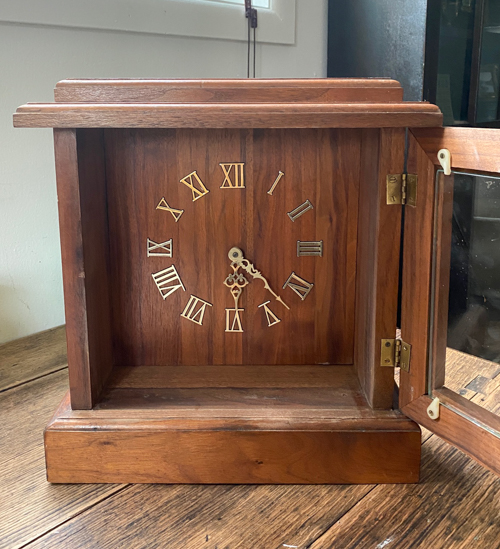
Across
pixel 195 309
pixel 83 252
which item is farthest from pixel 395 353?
pixel 83 252

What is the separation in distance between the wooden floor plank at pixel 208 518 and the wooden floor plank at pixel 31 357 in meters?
0.43

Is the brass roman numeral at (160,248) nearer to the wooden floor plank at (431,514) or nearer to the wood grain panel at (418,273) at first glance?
the wood grain panel at (418,273)

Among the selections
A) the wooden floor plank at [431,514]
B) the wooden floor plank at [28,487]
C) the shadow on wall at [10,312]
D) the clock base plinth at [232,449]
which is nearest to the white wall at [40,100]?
the shadow on wall at [10,312]

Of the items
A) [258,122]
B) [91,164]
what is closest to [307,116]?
[258,122]

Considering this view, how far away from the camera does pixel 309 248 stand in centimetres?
96

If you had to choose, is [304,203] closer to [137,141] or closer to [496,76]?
[137,141]

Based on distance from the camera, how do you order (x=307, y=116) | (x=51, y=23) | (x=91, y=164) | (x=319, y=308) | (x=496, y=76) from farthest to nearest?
(x=496, y=76), (x=51, y=23), (x=319, y=308), (x=91, y=164), (x=307, y=116)

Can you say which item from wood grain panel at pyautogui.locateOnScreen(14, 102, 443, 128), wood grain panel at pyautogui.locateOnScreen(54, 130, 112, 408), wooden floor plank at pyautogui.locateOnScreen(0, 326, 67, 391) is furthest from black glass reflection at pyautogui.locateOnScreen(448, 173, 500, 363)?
wooden floor plank at pyautogui.locateOnScreen(0, 326, 67, 391)

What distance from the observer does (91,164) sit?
0.87 metres

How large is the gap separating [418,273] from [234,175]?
0.32 meters

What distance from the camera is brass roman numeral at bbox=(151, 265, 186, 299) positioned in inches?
38.0

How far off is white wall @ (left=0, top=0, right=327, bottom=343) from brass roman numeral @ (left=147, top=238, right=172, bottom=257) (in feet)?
1.53

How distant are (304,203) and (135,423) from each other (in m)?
0.42

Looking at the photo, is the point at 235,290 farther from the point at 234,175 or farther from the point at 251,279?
the point at 234,175
